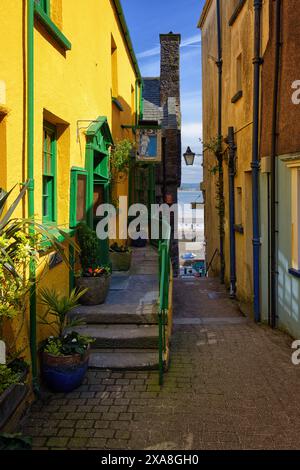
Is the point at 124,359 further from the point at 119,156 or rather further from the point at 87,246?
the point at 119,156

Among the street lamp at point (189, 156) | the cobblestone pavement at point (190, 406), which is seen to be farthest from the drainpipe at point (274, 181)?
the street lamp at point (189, 156)

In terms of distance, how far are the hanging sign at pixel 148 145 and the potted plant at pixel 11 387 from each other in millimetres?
7578

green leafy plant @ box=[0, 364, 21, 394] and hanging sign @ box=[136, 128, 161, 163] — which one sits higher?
hanging sign @ box=[136, 128, 161, 163]

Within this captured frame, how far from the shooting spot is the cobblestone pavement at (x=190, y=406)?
400 centimetres

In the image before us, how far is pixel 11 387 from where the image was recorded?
382 centimetres

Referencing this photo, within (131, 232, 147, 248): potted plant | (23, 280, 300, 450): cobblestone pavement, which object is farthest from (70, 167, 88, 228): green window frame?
(131, 232, 147, 248): potted plant

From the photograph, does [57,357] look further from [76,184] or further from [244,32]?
[244,32]

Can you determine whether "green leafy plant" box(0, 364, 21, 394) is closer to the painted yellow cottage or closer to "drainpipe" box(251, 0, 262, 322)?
the painted yellow cottage

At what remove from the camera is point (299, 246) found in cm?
675

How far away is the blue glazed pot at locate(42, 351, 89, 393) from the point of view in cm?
486

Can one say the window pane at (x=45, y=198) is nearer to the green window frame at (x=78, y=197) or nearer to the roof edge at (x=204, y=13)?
the green window frame at (x=78, y=197)

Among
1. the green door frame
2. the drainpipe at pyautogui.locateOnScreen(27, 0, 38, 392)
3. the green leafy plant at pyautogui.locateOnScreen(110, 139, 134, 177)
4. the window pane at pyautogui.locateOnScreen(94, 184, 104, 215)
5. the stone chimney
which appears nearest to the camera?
the drainpipe at pyautogui.locateOnScreen(27, 0, 38, 392)

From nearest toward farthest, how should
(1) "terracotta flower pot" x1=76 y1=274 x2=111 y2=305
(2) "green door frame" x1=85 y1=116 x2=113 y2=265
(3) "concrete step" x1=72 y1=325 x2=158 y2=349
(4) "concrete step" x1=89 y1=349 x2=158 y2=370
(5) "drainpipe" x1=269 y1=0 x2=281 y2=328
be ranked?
(4) "concrete step" x1=89 y1=349 x2=158 y2=370, (3) "concrete step" x1=72 y1=325 x2=158 y2=349, (1) "terracotta flower pot" x1=76 y1=274 x2=111 y2=305, (5) "drainpipe" x1=269 y1=0 x2=281 y2=328, (2) "green door frame" x1=85 y1=116 x2=113 y2=265
